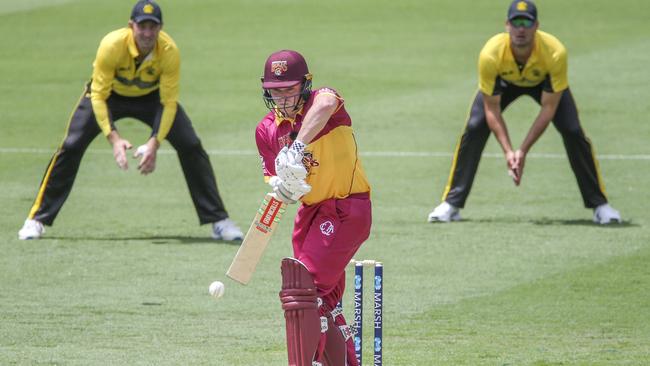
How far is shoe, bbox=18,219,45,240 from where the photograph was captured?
1254cm

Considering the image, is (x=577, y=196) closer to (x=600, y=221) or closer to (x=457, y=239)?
(x=600, y=221)

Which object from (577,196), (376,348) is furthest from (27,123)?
(376,348)

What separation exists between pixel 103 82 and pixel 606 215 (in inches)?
199

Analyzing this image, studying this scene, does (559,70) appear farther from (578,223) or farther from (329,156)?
(329,156)

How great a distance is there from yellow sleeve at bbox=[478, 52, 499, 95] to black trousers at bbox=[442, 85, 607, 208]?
0.84 ft

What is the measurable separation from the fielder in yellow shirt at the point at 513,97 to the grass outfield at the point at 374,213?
320 mm

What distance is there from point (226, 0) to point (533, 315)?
861 inches

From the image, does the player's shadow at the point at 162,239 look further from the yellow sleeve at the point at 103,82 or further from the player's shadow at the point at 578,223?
the player's shadow at the point at 578,223

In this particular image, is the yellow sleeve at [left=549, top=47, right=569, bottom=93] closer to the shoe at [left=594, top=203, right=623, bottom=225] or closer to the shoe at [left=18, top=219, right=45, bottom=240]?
the shoe at [left=594, top=203, right=623, bottom=225]

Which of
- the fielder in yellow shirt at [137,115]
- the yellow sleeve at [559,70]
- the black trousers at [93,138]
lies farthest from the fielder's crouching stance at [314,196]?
the yellow sleeve at [559,70]

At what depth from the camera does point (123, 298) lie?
33.8 ft

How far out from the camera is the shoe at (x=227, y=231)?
12641 mm

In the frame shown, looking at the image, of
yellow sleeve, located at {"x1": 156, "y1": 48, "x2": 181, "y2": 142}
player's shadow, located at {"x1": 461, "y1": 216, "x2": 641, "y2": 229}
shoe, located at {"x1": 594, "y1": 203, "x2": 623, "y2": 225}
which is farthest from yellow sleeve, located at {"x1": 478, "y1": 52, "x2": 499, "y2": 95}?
yellow sleeve, located at {"x1": 156, "y1": 48, "x2": 181, "y2": 142}

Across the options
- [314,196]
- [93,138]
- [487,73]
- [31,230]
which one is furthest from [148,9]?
[314,196]
